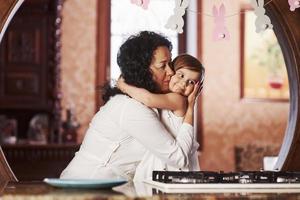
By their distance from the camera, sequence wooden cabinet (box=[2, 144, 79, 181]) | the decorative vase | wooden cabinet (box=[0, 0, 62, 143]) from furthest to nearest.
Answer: the decorative vase < wooden cabinet (box=[0, 0, 62, 143]) < wooden cabinet (box=[2, 144, 79, 181])

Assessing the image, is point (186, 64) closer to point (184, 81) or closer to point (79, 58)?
point (184, 81)

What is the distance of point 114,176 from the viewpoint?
226 centimetres

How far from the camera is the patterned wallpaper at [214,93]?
21.7ft

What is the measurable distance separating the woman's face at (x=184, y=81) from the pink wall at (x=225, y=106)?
467cm

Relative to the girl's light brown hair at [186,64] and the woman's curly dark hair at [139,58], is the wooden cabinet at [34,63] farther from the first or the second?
the girl's light brown hair at [186,64]

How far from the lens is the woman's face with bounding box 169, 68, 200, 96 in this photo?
2240 millimetres

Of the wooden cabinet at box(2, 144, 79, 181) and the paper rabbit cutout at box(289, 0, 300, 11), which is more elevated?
the paper rabbit cutout at box(289, 0, 300, 11)

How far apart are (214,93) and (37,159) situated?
7.46ft

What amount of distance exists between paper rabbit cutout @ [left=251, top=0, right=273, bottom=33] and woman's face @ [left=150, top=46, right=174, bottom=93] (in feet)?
1.02

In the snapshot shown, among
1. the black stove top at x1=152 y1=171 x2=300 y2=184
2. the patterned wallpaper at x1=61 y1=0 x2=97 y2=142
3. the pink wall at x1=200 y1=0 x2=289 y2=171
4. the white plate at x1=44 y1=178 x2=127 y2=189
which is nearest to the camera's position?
the white plate at x1=44 y1=178 x2=127 y2=189

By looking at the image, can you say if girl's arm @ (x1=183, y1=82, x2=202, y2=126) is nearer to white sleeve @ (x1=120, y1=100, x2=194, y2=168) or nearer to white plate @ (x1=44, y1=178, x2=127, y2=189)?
white sleeve @ (x1=120, y1=100, x2=194, y2=168)

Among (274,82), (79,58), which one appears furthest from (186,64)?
(274,82)

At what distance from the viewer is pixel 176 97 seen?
2.24 metres

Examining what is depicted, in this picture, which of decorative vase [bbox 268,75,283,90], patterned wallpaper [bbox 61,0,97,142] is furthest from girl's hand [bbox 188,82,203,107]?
decorative vase [bbox 268,75,283,90]
